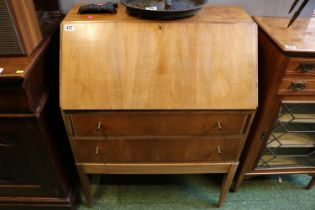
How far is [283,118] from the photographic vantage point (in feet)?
3.90

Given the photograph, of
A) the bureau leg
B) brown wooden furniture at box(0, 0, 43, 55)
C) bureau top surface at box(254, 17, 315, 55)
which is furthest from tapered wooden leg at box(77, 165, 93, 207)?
bureau top surface at box(254, 17, 315, 55)

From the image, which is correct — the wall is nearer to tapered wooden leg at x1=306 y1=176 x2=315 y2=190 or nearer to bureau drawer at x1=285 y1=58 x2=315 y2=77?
bureau drawer at x1=285 y1=58 x2=315 y2=77

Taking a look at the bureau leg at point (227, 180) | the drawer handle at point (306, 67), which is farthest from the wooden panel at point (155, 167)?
the drawer handle at point (306, 67)

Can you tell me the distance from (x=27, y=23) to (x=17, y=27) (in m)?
0.06

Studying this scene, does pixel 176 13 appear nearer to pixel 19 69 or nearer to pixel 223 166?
pixel 19 69

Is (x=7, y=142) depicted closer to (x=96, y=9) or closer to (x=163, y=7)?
(x=96, y=9)

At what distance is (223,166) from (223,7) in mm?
746

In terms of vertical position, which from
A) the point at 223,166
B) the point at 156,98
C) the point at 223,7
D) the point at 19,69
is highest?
the point at 223,7

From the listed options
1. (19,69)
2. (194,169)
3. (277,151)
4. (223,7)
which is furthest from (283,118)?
(19,69)

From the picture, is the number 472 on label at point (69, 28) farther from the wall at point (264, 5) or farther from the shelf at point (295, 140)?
the shelf at point (295, 140)

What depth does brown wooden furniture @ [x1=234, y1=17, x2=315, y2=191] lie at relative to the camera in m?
0.98

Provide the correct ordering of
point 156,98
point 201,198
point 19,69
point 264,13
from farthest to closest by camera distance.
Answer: point 201,198 < point 264,13 < point 156,98 < point 19,69

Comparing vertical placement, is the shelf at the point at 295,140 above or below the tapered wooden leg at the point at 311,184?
above

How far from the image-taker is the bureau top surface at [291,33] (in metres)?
0.96
